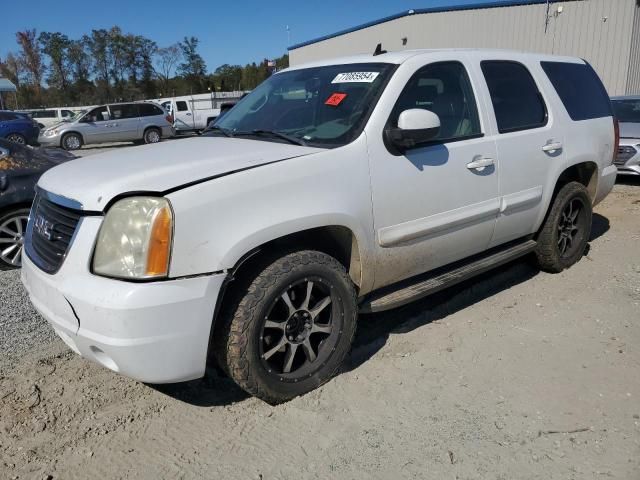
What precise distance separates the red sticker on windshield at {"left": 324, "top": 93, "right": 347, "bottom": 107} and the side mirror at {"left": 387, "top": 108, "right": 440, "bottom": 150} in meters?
0.44

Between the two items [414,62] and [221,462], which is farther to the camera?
[414,62]

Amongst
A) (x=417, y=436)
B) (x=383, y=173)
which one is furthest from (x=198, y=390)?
(x=383, y=173)

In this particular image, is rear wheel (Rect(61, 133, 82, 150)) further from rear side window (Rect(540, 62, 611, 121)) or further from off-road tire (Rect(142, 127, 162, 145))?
rear side window (Rect(540, 62, 611, 121))

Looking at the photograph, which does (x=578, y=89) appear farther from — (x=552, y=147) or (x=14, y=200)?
(x=14, y=200)

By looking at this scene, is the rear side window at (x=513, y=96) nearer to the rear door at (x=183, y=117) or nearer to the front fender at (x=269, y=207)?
the front fender at (x=269, y=207)

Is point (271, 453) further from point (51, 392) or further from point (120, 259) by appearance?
point (51, 392)

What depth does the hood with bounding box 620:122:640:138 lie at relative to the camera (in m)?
9.20

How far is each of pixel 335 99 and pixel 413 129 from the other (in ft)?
2.07

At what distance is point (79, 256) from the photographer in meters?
2.57

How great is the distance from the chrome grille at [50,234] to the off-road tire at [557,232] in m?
3.72

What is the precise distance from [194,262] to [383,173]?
1.28 metres

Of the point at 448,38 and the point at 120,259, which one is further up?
the point at 448,38

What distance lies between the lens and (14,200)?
5469mm

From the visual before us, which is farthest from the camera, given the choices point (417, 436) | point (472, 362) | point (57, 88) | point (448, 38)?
point (57, 88)
